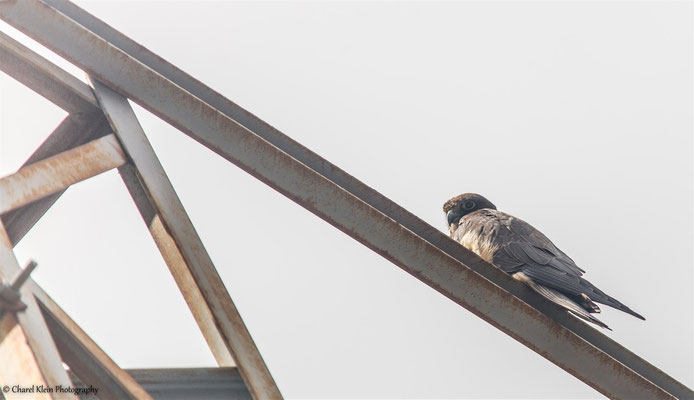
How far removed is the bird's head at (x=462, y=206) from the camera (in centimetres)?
657

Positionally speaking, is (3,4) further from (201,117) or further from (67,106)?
(201,117)

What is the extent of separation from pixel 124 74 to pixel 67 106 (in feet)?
0.66

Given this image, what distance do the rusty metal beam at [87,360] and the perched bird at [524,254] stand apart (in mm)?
2310

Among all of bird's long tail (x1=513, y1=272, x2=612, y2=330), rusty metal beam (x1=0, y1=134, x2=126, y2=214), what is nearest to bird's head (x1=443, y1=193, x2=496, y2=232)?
bird's long tail (x1=513, y1=272, x2=612, y2=330)

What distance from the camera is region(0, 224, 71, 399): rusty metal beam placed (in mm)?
1775

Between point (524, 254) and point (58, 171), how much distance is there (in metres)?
3.23

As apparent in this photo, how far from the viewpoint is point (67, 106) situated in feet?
8.80

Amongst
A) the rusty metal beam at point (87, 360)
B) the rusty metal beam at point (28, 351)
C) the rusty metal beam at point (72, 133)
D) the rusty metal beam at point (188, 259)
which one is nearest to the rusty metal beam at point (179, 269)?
the rusty metal beam at point (188, 259)

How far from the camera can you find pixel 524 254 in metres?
4.99

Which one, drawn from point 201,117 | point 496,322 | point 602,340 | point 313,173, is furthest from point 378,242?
point 602,340

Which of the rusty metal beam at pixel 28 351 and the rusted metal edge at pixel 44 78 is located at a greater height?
the rusted metal edge at pixel 44 78

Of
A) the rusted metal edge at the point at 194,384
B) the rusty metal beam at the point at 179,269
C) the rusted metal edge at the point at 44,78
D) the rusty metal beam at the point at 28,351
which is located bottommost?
the rusty metal beam at the point at 28,351

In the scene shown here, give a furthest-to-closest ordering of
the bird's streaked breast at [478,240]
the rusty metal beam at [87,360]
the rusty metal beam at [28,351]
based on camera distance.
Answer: the bird's streaked breast at [478,240]
the rusty metal beam at [87,360]
the rusty metal beam at [28,351]

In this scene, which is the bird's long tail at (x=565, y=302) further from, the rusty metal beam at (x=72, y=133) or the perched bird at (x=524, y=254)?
the rusty metal beam at (x=72, y=133)
